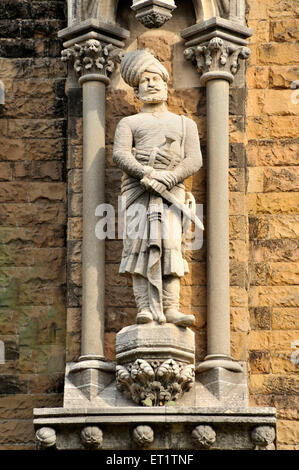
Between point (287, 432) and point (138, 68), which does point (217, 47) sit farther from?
point (287, 432)

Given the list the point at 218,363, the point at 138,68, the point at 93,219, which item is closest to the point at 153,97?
the point at 138,68

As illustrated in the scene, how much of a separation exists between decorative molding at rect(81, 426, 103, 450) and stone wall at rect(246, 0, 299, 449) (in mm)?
1403

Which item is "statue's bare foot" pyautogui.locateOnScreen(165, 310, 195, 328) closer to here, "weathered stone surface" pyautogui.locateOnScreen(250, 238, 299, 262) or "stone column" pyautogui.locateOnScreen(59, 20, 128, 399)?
"stone column" pyautogui.locateOnScreen(59, 20, 128, 399)

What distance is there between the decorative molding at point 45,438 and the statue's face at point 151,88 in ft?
8.62

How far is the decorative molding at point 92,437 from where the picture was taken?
49.5 ft

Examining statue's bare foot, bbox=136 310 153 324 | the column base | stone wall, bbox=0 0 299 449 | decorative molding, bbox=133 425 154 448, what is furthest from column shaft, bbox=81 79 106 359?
decorative molding, bbox=133 425 154 448

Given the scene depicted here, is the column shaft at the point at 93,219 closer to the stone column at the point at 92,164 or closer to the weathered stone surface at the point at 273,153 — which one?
the stone column at the point at 92,164

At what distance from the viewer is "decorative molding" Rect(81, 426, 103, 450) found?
49.5 feet

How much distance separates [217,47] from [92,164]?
130cm

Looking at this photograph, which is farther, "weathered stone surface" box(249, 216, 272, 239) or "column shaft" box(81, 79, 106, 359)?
"weathered stone surface" box(249, 216, 272, 239)

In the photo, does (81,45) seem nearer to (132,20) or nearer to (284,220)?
(132,20)

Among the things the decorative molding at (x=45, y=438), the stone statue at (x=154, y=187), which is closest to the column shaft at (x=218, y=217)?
the stone statue at (x=154, y=187)

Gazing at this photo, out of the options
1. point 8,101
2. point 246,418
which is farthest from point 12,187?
point 246,418

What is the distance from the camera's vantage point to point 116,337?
1565 cm
